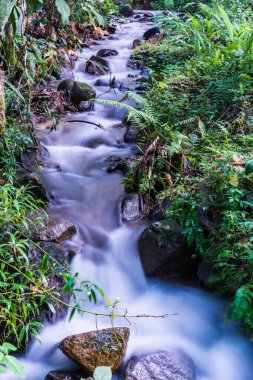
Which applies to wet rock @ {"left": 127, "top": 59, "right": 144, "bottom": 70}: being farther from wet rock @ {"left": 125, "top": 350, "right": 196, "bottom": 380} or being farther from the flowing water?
wet rock @ {"left": 125, "top": 350, "right": 196, "bottom": 380}

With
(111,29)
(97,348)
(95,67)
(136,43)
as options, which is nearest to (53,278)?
(97,348)

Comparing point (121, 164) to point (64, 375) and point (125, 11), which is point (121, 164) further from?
point (125, 11)

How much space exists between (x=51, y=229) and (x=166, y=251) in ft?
3.90

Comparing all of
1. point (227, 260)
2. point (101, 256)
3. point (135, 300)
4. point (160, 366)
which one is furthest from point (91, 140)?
point (160, 366)

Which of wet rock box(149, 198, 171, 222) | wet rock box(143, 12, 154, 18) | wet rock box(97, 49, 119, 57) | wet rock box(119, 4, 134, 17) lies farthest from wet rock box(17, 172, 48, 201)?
wet rock box(119, 4, 134, 17)

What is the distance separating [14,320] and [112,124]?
165 inches

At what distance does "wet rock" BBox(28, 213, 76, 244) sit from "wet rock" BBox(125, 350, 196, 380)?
1.43m

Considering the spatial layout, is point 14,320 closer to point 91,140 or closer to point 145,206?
point 145,206

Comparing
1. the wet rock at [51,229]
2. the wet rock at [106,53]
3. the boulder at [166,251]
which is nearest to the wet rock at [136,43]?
the wet rock at [106,53]

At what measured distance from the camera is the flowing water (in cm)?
285

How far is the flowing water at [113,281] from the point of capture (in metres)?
2.85

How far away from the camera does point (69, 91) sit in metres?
6.29

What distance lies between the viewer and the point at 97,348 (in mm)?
2633

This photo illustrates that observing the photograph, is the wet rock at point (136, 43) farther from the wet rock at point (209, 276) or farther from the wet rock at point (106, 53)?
the wet rock at point (209, 276)
